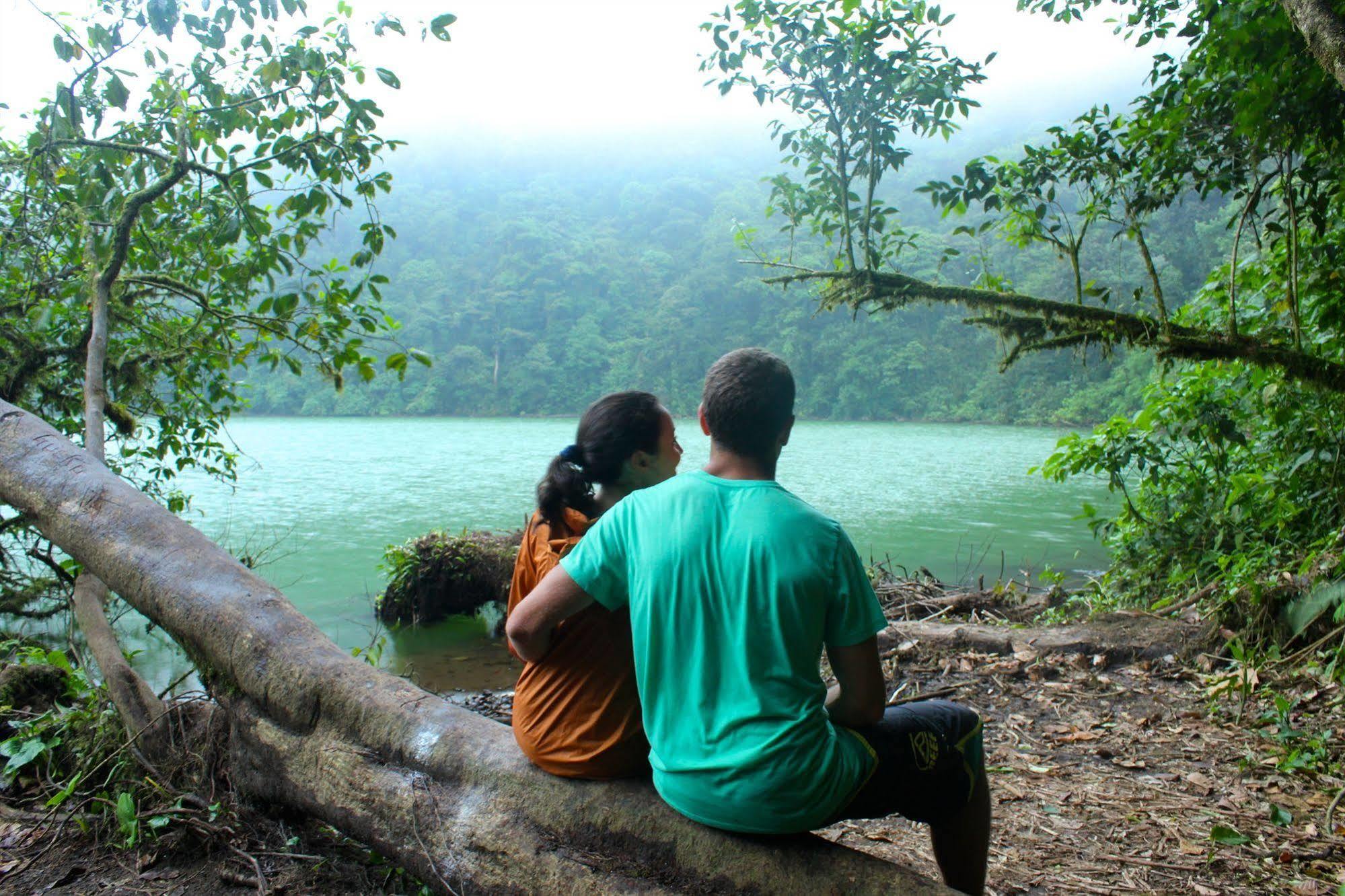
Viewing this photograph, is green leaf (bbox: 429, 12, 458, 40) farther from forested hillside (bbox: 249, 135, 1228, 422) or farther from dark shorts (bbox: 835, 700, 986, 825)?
forested hillside (bbox: 249, 135, 1228, 422)

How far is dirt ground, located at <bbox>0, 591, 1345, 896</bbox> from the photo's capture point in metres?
2.08

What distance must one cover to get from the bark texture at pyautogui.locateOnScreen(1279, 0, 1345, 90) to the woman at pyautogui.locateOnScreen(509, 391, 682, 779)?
70.2 inches

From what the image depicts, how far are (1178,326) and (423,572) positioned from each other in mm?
6453

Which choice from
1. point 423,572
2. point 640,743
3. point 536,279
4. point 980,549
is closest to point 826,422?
point 536,279

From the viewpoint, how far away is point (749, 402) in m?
1.54

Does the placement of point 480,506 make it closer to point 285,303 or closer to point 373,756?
point 285,303

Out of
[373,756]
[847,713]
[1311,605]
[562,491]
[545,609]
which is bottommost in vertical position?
[373,756]

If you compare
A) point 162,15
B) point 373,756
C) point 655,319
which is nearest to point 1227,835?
point 373,756

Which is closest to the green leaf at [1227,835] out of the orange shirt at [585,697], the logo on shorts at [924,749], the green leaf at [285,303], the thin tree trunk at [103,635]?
the logo on shorts at [924,749]

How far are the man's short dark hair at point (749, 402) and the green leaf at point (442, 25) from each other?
2883 millimetres

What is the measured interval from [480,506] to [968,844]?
48.1 feet

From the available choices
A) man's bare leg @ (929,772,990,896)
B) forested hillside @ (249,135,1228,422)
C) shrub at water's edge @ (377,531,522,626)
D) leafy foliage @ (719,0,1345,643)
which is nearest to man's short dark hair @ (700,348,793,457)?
man's bare leg @ (929,772,990,896)

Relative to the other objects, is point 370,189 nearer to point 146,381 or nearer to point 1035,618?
point 146,381

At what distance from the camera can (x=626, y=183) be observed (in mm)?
59500
